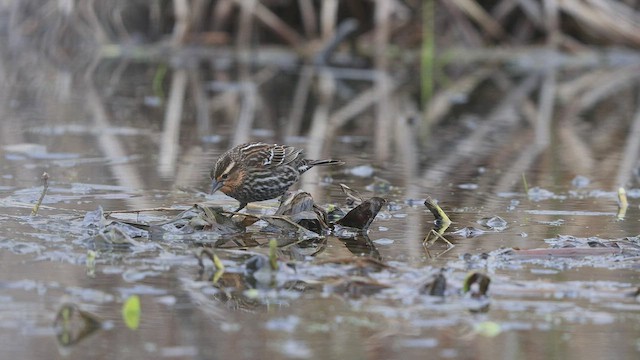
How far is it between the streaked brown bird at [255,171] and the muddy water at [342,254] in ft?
0.87

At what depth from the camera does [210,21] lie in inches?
693

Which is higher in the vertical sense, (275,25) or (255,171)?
(255,171)

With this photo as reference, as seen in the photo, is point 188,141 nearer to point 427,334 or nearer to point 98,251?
point 98,251

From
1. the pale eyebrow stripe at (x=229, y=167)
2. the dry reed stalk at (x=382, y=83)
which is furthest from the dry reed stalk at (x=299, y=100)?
the pale eyebrow stripe at (x=229, y=167)

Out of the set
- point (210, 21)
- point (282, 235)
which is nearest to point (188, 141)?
point (282, 235)

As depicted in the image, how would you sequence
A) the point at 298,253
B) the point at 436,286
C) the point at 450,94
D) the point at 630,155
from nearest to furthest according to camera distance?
the point at 436,286, the point at 298,253, the point at 630,155, the point at 450,94

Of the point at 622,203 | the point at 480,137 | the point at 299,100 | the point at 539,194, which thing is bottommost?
the point at 299,100

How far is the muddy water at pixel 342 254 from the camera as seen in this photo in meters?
4.04

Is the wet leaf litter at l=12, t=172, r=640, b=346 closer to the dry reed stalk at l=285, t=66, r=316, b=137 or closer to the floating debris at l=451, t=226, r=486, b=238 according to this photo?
the floating debris at l=451, t=226, r=486, b=238

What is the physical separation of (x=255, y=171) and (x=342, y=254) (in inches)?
43.7

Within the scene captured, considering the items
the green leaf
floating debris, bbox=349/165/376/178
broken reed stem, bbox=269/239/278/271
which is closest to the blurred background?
floating debris, bbox=349/165/376/178

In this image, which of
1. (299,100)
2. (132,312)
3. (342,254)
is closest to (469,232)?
(342,254)

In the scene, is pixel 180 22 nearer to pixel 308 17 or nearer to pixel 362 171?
pixel 308 17

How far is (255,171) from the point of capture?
6.39 m
